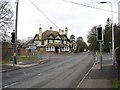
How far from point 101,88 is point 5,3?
41.5 m

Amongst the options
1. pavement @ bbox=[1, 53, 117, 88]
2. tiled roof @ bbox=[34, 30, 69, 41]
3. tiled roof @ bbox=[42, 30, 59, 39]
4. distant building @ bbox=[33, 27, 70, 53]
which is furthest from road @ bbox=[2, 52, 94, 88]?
tiled roof @ bbox=[42, 30, 59, 39]

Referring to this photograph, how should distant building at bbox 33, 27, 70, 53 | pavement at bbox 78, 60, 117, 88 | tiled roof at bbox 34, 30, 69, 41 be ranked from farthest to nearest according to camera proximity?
1. tiled roof at bbox 34, 30, 69, 41
2. distant building at bbox 33, 27, 70, 53
3. pavement at bbox 78, 60, 117, 88

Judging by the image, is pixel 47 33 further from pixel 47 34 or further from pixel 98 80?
pixel 98 80

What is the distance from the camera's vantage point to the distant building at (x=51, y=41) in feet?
414

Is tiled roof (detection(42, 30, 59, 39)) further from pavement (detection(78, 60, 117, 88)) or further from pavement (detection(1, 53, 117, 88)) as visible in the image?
pavement (detection(78, 60, 117, 88))

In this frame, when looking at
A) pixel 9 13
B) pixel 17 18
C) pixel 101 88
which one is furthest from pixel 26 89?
pixel 9 13

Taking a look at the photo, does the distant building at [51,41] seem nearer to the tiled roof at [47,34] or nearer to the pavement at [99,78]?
the tiled roof at [47,34]

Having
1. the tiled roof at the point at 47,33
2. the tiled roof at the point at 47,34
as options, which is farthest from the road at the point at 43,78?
the tiled roof at the point at 47,33

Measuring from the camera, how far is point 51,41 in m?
129

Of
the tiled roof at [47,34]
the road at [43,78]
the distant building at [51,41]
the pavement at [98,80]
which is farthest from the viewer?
the tiled roof at [47,34]

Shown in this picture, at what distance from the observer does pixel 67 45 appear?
449 feet

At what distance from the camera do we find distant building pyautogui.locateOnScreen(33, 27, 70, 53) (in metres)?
126

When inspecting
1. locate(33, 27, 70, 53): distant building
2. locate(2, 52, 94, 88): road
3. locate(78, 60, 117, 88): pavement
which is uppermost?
locate(33, 27, 70, 53): distant building

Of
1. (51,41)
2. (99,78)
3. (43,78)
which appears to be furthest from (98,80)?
(51,41)
